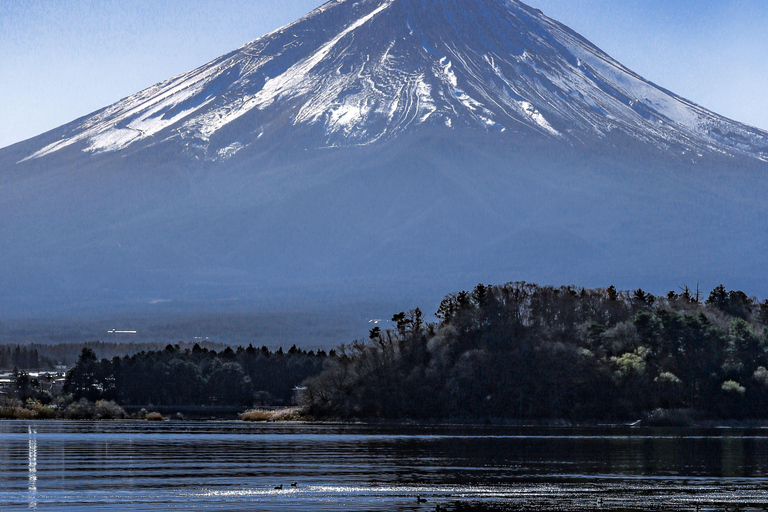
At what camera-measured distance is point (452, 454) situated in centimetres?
7206

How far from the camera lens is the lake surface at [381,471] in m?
46.9

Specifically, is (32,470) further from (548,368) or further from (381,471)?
(548,368)

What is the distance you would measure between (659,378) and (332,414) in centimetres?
3638

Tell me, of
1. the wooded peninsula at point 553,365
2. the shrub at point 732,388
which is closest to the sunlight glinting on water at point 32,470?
the wooded peninsula at point 553,365

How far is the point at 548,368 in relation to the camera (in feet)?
395

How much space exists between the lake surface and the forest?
22028 millimetres

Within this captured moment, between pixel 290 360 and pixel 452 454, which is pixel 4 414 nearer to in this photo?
pixel 290 360

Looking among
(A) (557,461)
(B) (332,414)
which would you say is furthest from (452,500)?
(B) (332,414)

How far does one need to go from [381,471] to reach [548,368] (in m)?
63.4

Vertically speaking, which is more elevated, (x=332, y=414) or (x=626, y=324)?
(x=626, y=324)

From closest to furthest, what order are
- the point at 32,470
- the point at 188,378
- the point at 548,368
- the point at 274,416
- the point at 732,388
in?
the point at 32,470 → the point at 732,388 → the point at 548,368 → the point at 274,416 → the point at 188,378

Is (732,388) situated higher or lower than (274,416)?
higher

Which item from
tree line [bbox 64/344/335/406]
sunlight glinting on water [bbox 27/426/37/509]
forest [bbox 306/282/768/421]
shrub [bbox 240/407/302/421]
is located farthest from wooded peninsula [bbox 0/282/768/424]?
sunlight glinting on water [bbox 27/426/37/509]

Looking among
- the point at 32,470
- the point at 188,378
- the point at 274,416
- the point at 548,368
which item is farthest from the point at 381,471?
the point at 188,378
